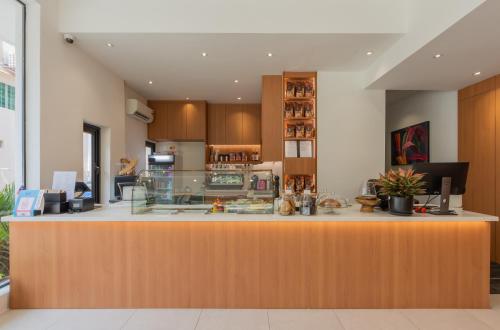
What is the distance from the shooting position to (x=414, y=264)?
2.29 meters

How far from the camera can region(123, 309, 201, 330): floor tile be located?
2.07 metres

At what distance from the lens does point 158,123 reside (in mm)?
5961

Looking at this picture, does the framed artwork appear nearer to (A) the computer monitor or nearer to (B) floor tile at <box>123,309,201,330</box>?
(A) the computer monitor

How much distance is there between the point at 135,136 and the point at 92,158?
1.36m

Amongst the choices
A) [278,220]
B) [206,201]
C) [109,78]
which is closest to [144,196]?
[206,201]

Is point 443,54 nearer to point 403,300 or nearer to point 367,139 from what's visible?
point 367,139

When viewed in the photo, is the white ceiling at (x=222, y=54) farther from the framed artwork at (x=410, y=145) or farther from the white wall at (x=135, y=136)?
the framed artwork at (x=410, y=145)

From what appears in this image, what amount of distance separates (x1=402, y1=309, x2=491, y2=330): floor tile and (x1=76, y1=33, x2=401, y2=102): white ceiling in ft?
9.45

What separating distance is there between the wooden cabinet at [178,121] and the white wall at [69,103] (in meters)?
1.64

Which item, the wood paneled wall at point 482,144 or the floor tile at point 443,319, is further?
the wood paneled wall at point 482,144

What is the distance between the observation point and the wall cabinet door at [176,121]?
594 cm

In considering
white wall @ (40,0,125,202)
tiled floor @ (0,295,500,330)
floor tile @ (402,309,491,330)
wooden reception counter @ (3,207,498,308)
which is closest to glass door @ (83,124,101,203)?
white wall @ (40,0,125,202)

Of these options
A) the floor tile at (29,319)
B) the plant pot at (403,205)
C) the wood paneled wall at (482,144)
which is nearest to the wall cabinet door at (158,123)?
the floor tile at (29,319)

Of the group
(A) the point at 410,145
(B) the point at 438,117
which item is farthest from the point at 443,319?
(A) the point at 410,145
